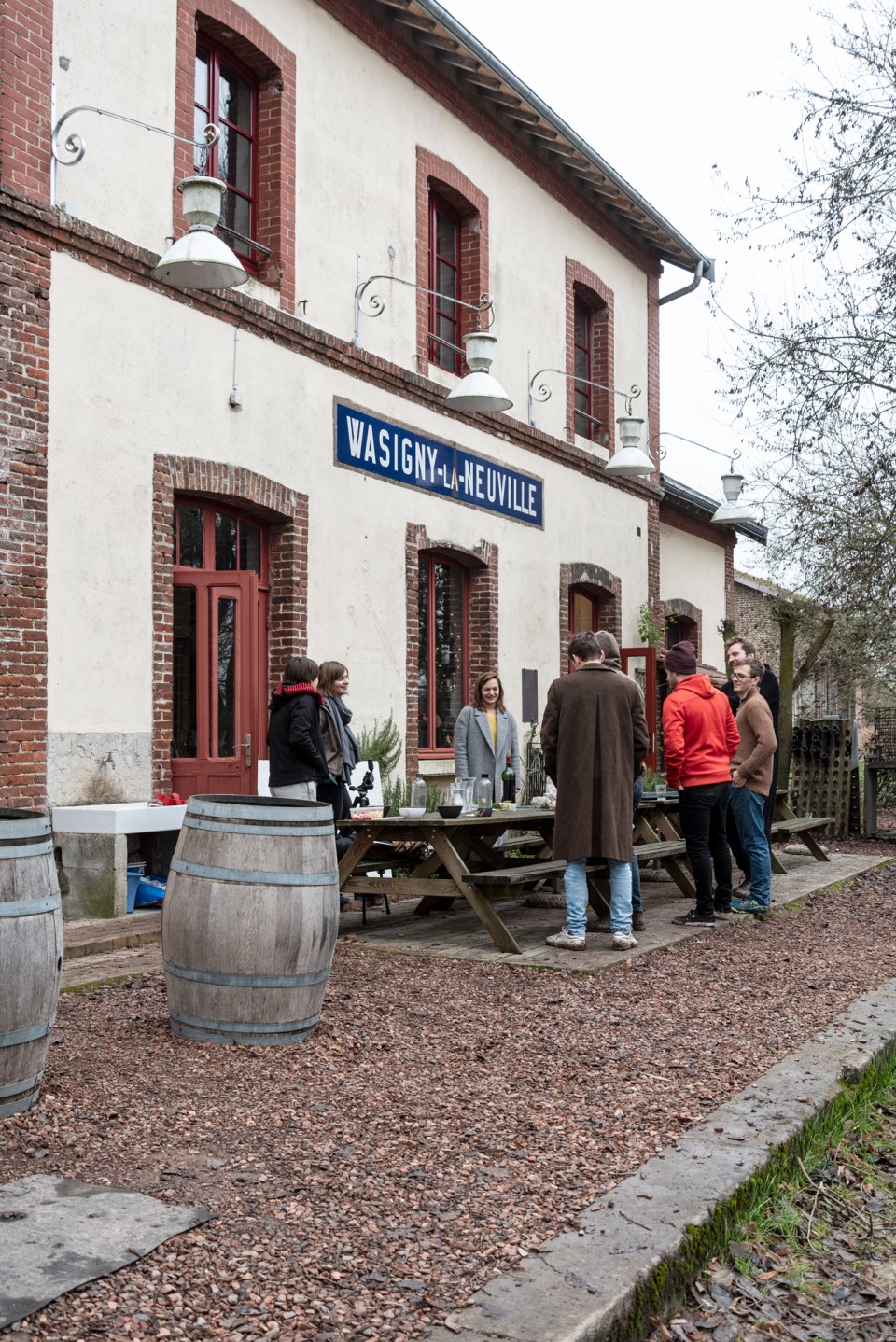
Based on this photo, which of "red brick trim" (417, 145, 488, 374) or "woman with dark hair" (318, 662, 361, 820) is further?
Result: "red brick trim" (417, 145, 488, 374)

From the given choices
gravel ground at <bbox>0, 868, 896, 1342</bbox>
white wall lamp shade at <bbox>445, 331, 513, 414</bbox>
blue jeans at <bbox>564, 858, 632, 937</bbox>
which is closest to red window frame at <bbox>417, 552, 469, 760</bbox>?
white wall lamp shade at <bbox>445, 331, 513, 414</bbox>

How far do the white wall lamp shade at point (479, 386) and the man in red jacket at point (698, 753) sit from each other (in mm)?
3688

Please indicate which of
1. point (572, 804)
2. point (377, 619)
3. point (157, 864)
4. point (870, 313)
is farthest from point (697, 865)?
point (870, 313)

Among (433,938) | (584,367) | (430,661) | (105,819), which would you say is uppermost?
(584,367)

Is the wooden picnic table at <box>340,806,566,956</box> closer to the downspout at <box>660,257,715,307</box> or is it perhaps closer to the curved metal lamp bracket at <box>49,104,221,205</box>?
the curved metal lamp bracket at <box>49,104,221,205</box>

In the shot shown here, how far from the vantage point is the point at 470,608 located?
13.5 m

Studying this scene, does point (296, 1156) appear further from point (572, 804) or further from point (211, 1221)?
point (572, 804)

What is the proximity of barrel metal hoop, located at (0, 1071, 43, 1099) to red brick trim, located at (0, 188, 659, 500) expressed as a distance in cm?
568

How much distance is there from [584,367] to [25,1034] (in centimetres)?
1368

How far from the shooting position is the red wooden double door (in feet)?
31.1

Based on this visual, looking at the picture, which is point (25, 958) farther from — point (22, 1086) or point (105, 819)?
point (105, 819)

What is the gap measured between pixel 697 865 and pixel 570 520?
777cm

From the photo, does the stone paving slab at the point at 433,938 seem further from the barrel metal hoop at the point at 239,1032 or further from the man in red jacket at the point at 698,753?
the barrel metal hoop at the point at 239,1032

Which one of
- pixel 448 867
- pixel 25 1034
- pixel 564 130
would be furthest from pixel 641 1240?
pixel 564 130
